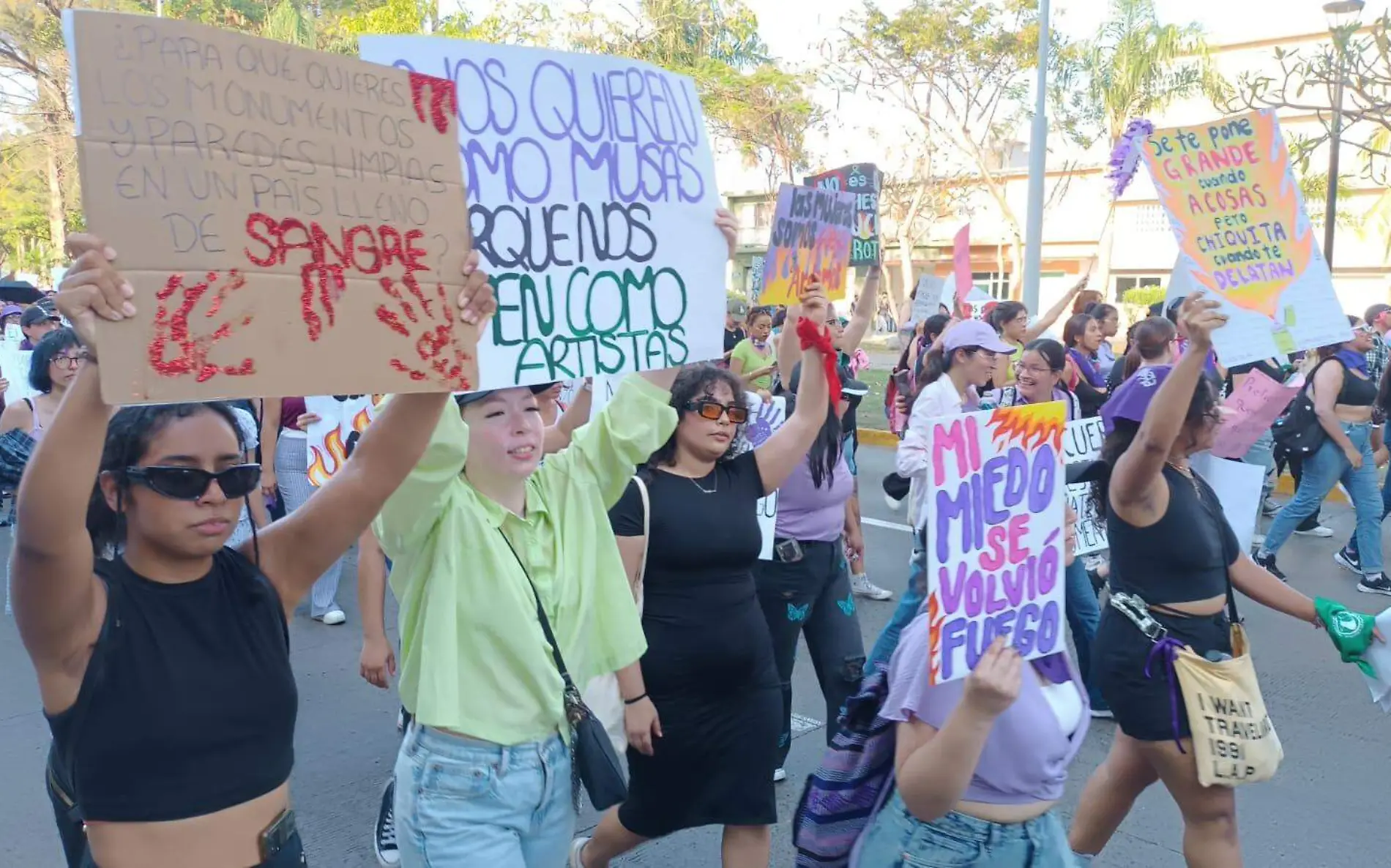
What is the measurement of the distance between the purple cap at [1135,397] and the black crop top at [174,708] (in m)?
2.61

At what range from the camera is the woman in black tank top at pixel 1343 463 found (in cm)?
775

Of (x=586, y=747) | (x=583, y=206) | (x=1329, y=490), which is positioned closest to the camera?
(x=586, y=747)

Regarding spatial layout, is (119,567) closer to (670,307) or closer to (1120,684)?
(670,307)

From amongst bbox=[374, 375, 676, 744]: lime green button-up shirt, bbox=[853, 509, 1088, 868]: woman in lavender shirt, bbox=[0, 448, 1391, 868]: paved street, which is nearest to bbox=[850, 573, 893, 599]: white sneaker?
bbox=[0, 448, 1391, 868]: paved street

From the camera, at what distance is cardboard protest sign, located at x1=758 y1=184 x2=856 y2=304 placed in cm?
442

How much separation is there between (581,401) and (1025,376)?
2960mm

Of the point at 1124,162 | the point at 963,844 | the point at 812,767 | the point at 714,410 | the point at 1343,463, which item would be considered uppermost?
the point at 1124,162

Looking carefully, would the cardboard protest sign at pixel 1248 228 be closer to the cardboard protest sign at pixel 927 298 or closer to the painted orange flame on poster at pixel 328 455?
the painted orange flame on poster at pixel 328 455

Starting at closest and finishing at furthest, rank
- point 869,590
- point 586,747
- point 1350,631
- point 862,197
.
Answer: point 586,747 < point 1350,631 < point 862,197 < point 869,590

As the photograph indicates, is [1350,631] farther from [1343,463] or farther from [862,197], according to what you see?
[1343,463]

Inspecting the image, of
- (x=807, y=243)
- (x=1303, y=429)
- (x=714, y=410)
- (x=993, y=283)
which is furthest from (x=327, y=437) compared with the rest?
(x=993, y=283)

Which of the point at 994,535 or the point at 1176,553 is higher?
the point at 994,535

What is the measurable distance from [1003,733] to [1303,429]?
6980 millimetres

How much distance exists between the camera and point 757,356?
30.1 feet
